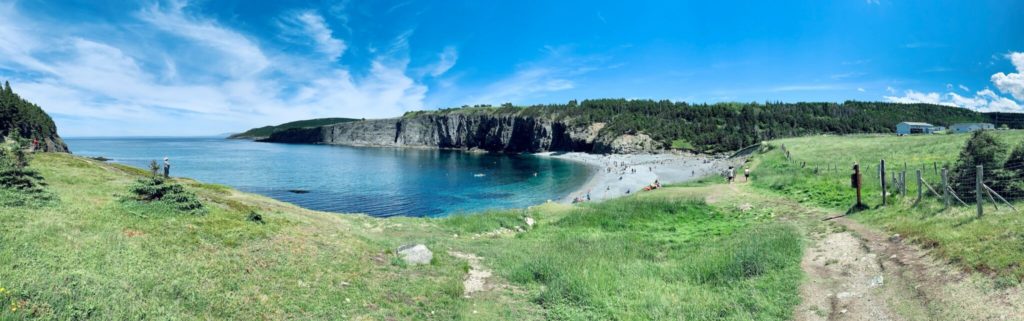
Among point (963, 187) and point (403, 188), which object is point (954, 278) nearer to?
point (963, 187)

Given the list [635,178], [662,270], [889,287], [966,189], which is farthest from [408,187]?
[889,287]

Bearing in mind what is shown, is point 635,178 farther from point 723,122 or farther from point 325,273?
point 723,122

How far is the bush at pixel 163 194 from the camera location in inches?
626

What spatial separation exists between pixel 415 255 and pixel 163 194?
9.73 m

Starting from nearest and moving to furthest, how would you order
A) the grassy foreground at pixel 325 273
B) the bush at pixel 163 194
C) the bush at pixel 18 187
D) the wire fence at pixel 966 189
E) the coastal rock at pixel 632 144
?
the grassy foreground at pixel 325 273 < the bush at pixel 18 187 < the wire fence at pixel 966 189 < the bush at pixel 163 194 < the coastal rock at pixel 632 144

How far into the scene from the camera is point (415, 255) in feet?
51.1

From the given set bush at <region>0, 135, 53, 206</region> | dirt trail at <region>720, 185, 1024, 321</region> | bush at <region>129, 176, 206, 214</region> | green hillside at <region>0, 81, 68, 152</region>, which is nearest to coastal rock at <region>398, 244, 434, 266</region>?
bush at <region>129, 176, 206, 214</region>

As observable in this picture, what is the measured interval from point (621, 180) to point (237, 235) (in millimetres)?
72068

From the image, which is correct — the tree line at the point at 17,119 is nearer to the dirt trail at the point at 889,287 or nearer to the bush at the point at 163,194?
the bush at the point at 163,194

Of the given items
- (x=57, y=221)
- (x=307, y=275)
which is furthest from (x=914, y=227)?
(x=57, y=221)

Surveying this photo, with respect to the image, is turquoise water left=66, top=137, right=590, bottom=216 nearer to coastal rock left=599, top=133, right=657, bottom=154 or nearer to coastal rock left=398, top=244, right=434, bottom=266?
coastal rock left=398, top=244, right=434, bottom=266

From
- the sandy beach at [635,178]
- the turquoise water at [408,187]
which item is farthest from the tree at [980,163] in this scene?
A: the turquoise water at [408,187]

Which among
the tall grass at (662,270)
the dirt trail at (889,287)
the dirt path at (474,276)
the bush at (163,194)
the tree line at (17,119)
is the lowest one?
the dirt path at (474,276)

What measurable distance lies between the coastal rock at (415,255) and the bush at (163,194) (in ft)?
24.0
